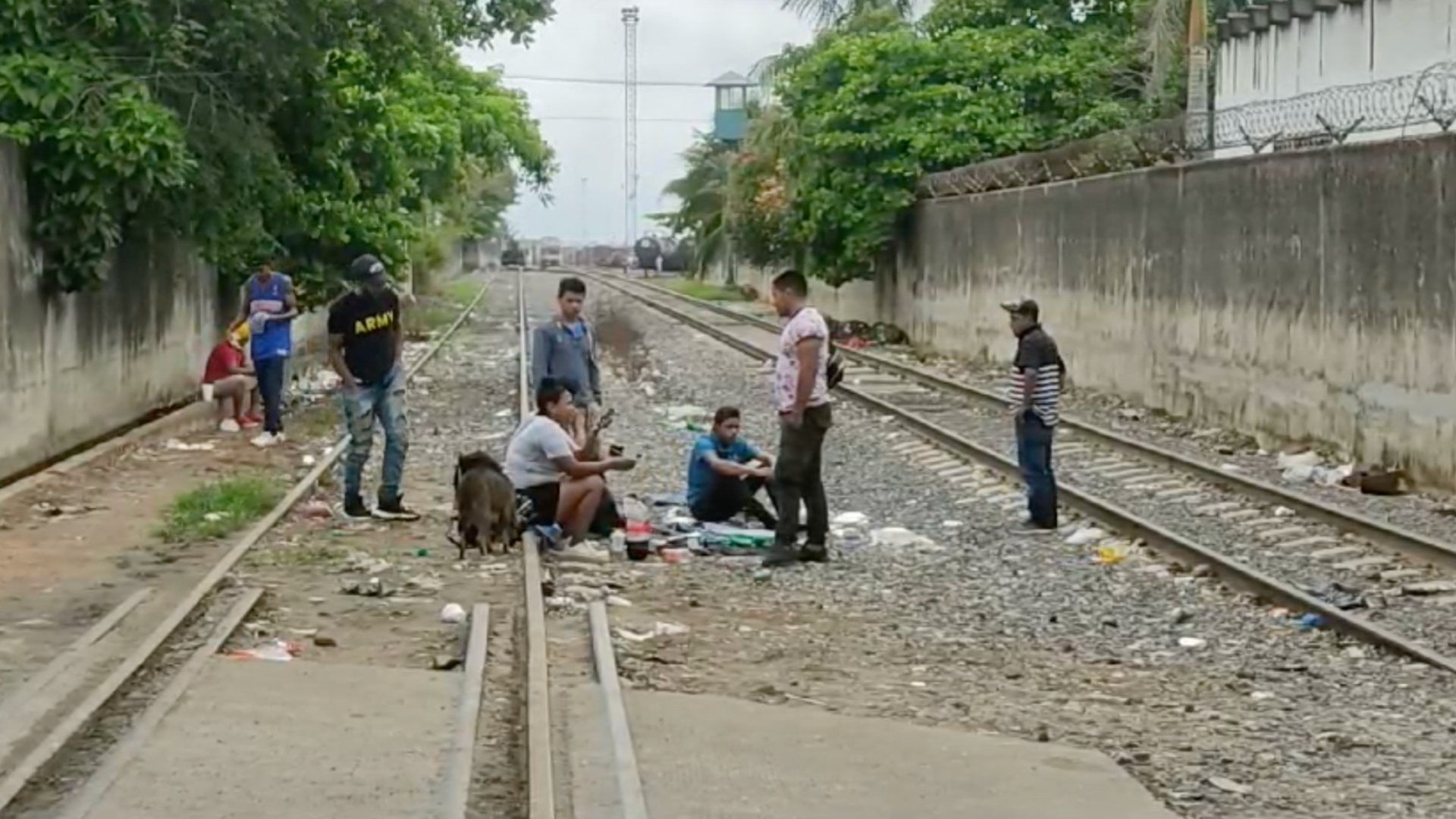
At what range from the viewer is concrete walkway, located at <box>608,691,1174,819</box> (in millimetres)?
7316

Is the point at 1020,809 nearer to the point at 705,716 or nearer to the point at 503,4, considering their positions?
the point at 705,716

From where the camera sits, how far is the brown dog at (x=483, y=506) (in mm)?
13031

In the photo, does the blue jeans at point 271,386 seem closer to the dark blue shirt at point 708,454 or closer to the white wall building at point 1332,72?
the dark blue shirt at point 708,454

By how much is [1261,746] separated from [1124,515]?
635 cm

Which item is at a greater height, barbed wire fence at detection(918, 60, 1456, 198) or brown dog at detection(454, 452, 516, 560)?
barbed wire fence at detection(918, 60, 1456, 198)

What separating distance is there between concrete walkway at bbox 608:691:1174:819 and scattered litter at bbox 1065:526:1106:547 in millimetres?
5666

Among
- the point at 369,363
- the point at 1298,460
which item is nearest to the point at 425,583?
the point at 369,363

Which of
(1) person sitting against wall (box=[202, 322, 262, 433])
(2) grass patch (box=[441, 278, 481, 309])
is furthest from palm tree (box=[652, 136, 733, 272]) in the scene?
(1) person sitting against wall (box=[202, 322, 262, 433])

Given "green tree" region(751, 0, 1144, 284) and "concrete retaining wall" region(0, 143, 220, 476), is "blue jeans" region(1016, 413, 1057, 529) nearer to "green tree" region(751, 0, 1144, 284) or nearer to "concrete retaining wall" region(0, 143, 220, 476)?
"concrete retaining wall" region(0, 143, 220, 476)

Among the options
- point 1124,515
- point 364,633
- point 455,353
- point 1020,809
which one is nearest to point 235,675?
point 364,633

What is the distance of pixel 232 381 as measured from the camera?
21.4 metres

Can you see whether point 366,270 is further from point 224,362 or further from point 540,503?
point 224,362

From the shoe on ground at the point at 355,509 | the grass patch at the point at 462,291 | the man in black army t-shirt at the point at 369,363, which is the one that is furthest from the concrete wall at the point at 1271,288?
the grass patch at the point at 462,291

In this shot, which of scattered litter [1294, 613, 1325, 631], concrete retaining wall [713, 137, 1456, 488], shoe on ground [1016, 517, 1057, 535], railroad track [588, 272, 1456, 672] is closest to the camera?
scattered litter [1294, 613, 1325, 631]
